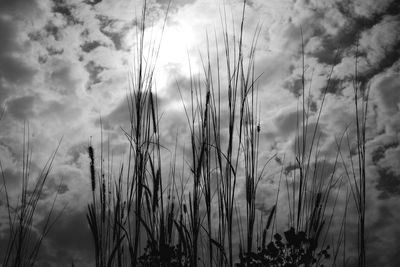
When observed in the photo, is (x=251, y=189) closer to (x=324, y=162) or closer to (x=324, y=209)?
(x=324, y=209)

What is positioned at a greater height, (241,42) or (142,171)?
(241,42)

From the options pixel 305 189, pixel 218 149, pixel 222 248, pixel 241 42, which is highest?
pixel 241 42

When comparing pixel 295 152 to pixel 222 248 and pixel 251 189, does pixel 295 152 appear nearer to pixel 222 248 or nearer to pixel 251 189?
pixel 251 189

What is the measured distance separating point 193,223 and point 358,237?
2.46ft

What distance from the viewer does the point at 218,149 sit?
1.34 metres

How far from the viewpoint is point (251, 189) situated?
1.30 meters

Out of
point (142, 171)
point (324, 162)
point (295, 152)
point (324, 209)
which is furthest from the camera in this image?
point (324, 162)

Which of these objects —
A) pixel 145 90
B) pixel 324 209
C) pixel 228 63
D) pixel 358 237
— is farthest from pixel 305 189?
pixel 145 90

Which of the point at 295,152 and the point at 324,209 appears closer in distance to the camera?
the point at 324,209

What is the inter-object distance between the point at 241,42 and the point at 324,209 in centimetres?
86

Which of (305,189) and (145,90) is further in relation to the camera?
(305,189)

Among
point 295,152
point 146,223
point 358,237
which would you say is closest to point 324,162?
point 295,152

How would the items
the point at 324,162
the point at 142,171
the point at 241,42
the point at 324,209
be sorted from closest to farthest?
1. the point at 142,171
2. the point at 241,42
3. the point at 324,209
4. the point at 324,162

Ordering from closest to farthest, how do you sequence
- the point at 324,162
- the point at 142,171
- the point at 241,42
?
the point at 142,171 < the point at 241,42 < the point at 324,162
